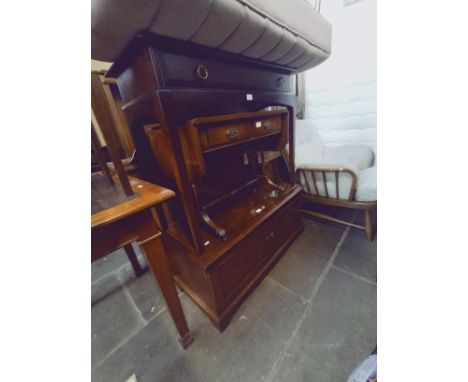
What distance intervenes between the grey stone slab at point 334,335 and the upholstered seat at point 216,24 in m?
1.14

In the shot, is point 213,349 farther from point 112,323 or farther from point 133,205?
point 133,205

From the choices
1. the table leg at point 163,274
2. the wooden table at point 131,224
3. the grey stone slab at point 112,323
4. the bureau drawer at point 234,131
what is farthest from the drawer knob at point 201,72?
the grey stone slab at point 112,323

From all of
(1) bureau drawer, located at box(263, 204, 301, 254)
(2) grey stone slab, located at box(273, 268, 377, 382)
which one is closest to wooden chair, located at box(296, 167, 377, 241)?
(1) bureau drawer, located at box(263, 204, 301, 254)

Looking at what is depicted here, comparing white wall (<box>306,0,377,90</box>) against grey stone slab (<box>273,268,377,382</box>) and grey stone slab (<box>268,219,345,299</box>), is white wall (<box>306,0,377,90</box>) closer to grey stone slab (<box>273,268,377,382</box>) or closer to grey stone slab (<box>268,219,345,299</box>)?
grey stone slab (<box>268,219,345,299</box>)

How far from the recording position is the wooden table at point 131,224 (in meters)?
0.47

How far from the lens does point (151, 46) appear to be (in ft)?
1.69

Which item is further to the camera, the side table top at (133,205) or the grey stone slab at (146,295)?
the grey stone slab at (146,295)

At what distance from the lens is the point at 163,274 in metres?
0.64

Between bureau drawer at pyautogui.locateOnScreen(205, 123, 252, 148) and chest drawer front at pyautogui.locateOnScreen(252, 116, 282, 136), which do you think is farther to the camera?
chest drawer front at pyautogui.locateOnScreen(252, 116, 282, 136)

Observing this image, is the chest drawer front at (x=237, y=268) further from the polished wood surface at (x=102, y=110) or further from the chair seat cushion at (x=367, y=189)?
the chair seat cushion at (x=367, y=189)

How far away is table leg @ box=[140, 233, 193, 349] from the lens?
0.59 meters

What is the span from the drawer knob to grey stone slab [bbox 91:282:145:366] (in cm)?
113
